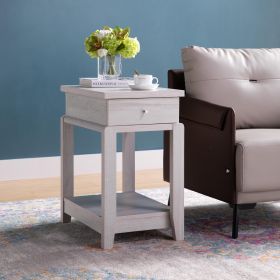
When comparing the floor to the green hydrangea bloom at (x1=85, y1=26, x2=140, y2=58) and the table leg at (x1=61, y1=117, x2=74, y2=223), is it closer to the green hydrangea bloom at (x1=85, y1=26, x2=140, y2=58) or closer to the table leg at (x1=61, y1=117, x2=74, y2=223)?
the table leg at (x1=61, y1=117, x2=74, y2=223)

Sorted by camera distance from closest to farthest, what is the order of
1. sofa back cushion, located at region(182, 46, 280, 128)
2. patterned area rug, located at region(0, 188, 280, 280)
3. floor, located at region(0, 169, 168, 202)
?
patterned area rug, located at region(0, 188, 280, 280) → sofa back cushion, located at region(182, 46, 280, 128) → floor, located at region(0, 169, 168, 202)

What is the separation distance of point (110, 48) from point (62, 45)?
135 centimetres

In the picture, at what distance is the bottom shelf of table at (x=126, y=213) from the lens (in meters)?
3.06

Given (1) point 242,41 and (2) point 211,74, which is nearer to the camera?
(2) point 211,74

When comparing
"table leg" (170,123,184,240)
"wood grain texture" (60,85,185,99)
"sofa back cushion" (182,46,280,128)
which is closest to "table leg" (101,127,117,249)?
"wood grain texture" (60,85,185,99)

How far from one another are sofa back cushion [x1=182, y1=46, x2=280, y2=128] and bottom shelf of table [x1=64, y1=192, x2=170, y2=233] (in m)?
0.60

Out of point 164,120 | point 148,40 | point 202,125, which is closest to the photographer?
point 164,120

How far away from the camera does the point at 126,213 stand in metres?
3.11

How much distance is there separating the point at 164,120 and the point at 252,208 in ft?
3.11

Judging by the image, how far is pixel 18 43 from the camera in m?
4.44

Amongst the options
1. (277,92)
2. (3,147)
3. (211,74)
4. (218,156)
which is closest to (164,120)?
(218,156)

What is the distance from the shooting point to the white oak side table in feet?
9.74

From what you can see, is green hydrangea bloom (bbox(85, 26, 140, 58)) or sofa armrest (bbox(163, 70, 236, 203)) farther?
green hydrangea bloom (bbox(85, 26, 140, 58))

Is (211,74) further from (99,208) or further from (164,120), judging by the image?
(99,208)
